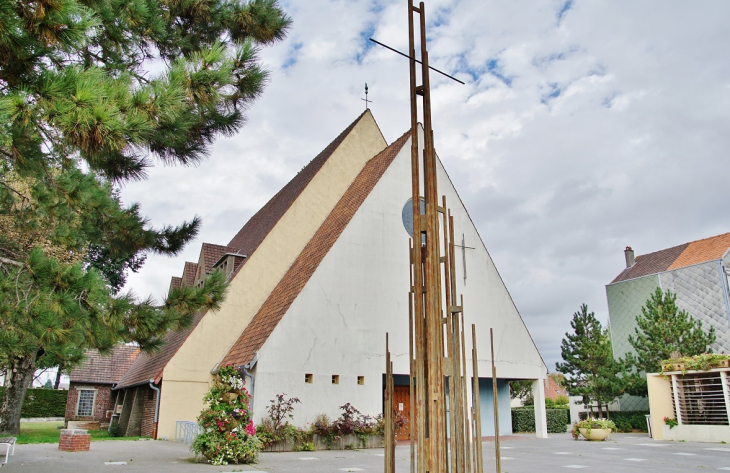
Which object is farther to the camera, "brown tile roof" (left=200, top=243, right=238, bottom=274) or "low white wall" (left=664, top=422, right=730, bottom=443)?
"brown tile roof" (left=200, top=243, right=238, bottom=274)

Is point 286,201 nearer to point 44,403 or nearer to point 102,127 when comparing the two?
point 102,127

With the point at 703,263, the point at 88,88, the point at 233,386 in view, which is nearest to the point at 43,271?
→ the point at 88,88

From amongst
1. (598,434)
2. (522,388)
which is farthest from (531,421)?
(522,388)

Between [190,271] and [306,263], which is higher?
[190,271]

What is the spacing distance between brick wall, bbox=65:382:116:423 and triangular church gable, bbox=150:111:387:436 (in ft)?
35.1

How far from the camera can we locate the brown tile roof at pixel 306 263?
14.2m

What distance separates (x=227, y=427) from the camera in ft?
33.0

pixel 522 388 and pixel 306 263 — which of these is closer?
pixel 306 263

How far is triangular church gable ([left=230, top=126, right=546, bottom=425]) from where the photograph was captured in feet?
44.6

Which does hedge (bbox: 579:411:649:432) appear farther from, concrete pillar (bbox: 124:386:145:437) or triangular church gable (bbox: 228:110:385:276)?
concrete pillar (bbox: 124:386:145:437)

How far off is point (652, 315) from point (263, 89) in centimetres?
2212

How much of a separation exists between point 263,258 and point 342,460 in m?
7.76

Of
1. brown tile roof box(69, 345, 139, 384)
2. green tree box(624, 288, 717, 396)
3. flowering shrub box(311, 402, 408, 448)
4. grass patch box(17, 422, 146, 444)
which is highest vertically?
green tree box(624, 288, 717, 396)

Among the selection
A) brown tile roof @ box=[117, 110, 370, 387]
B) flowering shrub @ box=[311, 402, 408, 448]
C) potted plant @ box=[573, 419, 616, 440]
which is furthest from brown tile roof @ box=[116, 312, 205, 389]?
potted plant @ box=[573, 419, 616, 440]
